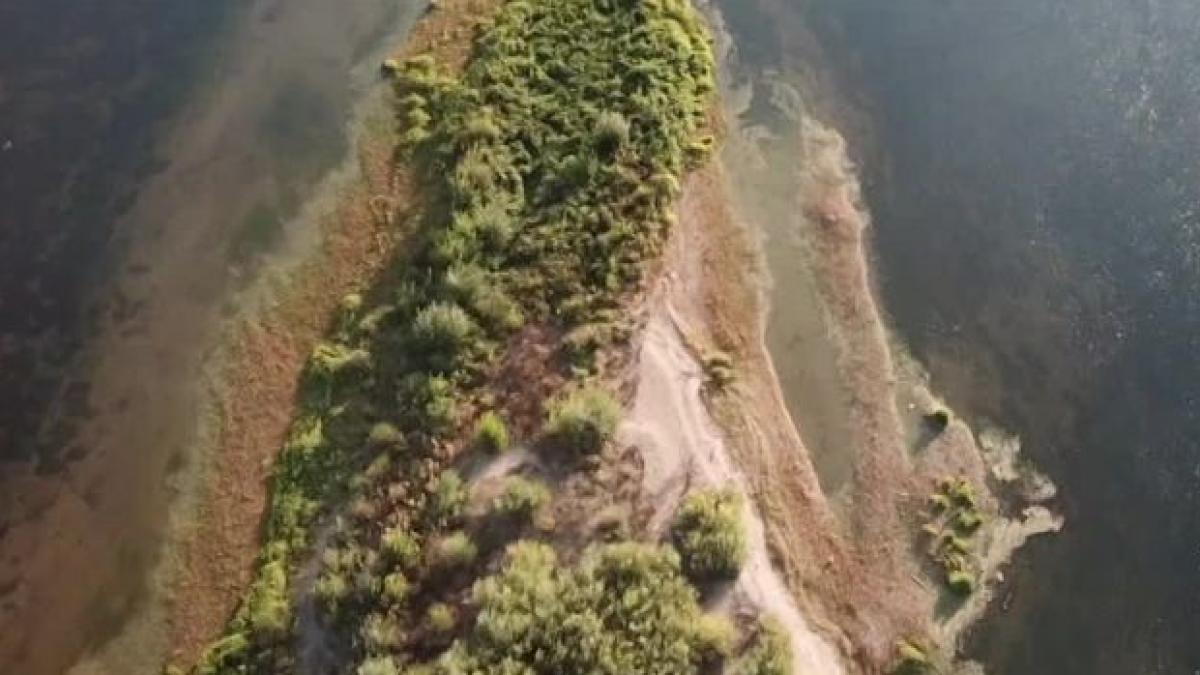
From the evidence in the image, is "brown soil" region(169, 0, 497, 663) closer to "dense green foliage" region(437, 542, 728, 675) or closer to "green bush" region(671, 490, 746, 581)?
"dense green foliage" region(437, 542, 728, 675)

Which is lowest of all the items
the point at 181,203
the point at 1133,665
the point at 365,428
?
the point at 1133,665

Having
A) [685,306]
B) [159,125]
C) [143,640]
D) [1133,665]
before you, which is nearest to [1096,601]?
[1133,665]

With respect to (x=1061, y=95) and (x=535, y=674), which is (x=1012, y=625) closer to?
(x=535, y=674)

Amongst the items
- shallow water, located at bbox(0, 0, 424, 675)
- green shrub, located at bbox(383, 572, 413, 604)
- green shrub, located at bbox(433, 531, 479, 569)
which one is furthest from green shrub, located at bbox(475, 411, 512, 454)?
shallow water, located at bbox(0, 0, 424, 675)

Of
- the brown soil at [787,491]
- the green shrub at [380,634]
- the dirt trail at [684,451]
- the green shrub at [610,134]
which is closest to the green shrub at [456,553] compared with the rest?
the green shrub at [380,634]

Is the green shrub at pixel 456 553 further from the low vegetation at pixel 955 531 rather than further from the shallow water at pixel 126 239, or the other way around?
the low vegetation at pixel 955 531

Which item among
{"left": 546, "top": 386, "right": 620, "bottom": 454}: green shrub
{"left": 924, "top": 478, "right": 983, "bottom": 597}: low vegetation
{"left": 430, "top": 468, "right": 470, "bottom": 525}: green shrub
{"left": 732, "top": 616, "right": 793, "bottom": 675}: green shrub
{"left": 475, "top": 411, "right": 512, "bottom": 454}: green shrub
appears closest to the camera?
{"left": 732, "top": 616, "right": 793, "bottom": 675}: green shrub

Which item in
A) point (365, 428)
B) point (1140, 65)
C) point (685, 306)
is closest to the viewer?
point (365, 428)
